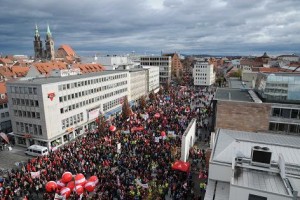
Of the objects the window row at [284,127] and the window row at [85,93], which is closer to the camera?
the window row at [284,127]

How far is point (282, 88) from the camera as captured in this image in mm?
27219

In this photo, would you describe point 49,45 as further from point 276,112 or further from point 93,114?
point 276,112

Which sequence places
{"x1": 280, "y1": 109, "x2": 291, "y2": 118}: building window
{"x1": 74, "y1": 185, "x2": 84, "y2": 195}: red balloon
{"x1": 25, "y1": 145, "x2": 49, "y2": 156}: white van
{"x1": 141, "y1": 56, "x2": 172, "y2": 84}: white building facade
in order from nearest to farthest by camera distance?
{"x1": 74, "y1": 185, "x2": 84, "y2": 195}: red balloon < {"x1": 280, "y1": 109, "x2": 291, "y2": 118}: building window < {"x1": 25, "y1": 145, "x2": 49, "y2": 156}: white van < {"x1": 141, "y1": 56, "x2": 172, "y2": 84}: white building facade

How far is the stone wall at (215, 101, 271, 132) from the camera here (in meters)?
26.4

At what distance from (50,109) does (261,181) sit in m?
30.1

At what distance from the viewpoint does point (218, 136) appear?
1980cm

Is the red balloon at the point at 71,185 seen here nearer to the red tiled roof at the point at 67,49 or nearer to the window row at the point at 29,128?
the window row at the point at 29,128

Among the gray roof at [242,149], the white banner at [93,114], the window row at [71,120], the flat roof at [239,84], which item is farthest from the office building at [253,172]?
the flat roof at [239,84]

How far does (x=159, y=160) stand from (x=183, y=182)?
4392mm

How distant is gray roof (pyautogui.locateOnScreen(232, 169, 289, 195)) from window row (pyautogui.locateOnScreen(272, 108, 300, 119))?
48.7 feet

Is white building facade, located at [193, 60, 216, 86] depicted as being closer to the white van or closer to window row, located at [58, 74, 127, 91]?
window row, located at [58, 74, 127, 91]

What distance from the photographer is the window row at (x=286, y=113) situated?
25277mm

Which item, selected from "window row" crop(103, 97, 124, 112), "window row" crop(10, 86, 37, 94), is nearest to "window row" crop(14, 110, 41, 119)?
"window row" crop(10, 86, 37, 94)

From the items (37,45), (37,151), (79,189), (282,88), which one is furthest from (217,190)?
(37,45)
